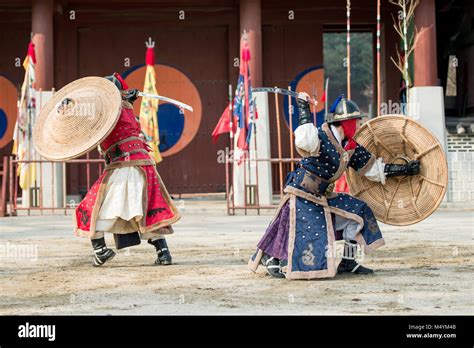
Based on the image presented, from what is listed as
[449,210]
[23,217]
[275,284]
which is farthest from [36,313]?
[449,210]

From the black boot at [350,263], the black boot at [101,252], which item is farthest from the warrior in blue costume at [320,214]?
the black boot at [101,252]

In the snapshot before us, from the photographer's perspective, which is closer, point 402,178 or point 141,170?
point 402,178

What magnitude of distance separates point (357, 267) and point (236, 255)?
1807 millimetres

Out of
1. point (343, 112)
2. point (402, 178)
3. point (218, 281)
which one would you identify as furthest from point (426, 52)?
point (218, 281)

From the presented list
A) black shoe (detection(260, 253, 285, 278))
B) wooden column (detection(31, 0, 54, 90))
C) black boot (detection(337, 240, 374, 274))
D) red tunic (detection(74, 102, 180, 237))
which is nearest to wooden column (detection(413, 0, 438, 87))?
wooden column (detection(31, 0, 54, 90))

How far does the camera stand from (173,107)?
18047 mm

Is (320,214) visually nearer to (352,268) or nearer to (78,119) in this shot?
(352,268)

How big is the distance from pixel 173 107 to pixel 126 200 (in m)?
10.0

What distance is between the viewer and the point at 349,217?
7.29m

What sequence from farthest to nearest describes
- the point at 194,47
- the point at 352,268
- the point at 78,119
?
1. the point at 194,47
2. the point at 78,119
3. the point at 352,268

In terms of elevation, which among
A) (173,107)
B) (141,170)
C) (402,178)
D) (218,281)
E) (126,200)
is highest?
(173,107)

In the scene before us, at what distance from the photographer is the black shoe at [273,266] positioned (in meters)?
7.32

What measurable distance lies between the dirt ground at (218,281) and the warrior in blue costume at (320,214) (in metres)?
0.16

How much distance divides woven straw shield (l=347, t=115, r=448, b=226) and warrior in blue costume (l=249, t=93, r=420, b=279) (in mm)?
329
